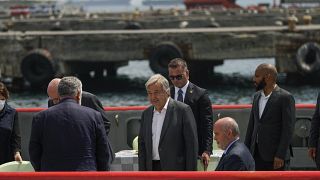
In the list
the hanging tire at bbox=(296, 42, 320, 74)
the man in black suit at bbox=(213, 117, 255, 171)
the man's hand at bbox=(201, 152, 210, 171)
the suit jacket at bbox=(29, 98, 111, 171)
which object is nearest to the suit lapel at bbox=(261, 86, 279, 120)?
the man's hand at bbox=(201, 152, 210, 171)

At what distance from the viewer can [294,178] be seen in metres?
6.04

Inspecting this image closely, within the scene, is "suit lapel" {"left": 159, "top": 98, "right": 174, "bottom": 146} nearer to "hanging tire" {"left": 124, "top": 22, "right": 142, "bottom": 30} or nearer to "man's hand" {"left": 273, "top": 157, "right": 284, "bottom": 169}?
"man's hand" {"left": 273, "top": 157, "right": 284, "bottom": 169}

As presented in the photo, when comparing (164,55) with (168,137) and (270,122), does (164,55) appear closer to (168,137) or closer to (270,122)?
(270,122)

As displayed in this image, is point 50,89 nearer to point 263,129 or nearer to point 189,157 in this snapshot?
point 189,157

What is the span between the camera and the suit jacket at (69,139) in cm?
670

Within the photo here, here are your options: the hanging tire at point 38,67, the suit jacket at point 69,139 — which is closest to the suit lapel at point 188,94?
the suit jacket at point 69,139

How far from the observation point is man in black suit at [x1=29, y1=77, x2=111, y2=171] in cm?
670

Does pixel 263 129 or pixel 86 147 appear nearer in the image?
pixel 86 147

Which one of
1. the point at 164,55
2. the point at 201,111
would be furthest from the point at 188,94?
the point at 164,55

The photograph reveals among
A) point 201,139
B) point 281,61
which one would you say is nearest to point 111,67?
point 281,61

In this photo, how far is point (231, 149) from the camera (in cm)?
619

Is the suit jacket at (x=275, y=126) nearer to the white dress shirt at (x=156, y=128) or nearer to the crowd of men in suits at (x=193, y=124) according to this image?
the crowd of men in suits at (x=193, y=124)

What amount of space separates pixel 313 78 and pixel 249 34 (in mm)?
3774

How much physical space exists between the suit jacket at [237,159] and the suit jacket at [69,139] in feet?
3.99
